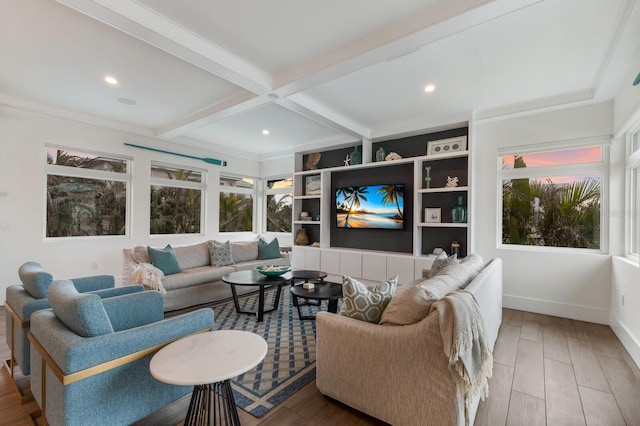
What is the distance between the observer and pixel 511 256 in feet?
13.3

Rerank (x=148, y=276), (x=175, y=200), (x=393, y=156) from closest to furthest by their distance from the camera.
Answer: (x=148, y=276)
(x=393, y=156)
(x=175, y=200)

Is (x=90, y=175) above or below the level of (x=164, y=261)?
above

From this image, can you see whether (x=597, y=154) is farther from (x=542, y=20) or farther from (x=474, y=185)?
(x=542, y=20)

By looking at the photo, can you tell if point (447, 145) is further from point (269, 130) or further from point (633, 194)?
point (269, 130)

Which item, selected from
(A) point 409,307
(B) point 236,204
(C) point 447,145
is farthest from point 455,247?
(B) point 236,204

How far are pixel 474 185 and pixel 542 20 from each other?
2353mm

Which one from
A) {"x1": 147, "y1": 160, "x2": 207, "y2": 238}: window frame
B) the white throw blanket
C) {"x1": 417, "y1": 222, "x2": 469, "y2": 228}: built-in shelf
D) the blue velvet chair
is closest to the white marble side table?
the blue velvet chair

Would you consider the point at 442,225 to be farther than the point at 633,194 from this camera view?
Yes

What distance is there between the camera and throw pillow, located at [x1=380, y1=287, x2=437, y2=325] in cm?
169

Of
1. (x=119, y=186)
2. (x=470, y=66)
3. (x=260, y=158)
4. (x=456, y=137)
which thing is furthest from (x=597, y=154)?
(x=119, y=186)

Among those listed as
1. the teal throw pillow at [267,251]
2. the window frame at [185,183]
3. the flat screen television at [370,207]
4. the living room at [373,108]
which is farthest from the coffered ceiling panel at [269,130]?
the teal throw pillow at [267,251]

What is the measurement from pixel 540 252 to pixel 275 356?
11.9 ft

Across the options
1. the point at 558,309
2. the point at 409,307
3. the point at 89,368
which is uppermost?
the point at 409,307

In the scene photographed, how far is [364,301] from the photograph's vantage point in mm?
1961
